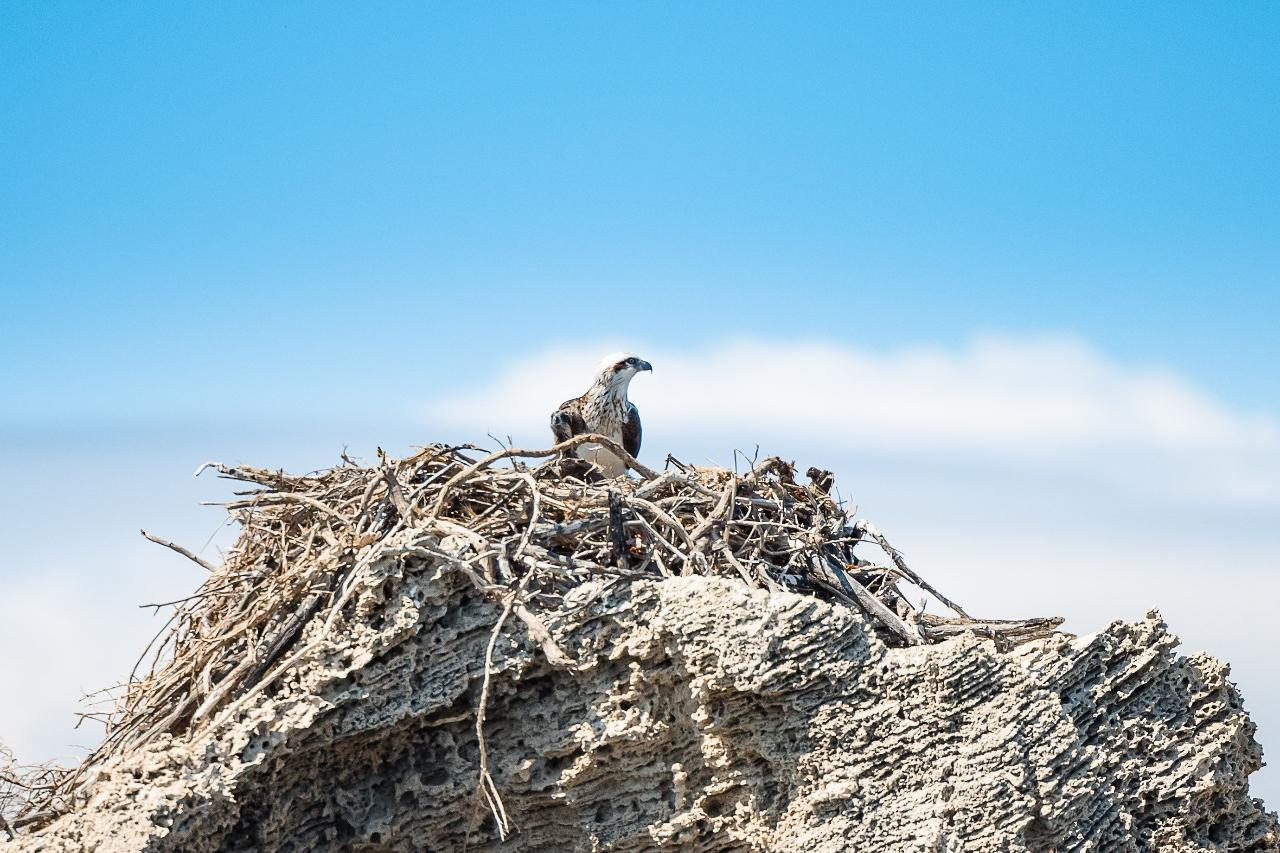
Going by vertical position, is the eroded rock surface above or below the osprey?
below

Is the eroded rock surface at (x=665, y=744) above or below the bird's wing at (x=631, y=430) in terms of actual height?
below

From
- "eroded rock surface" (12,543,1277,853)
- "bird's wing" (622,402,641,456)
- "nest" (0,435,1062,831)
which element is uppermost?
"bird's wing" (622,402,641,456)

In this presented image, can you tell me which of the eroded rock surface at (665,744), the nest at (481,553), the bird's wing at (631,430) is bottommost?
the eroded rock surface at (665,744)

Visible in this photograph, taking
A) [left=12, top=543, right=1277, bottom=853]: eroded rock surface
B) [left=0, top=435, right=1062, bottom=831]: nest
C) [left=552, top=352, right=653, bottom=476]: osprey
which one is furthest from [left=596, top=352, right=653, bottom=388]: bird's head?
[left=12, top=543, right=1277, bottom=853]: eroded rock surface

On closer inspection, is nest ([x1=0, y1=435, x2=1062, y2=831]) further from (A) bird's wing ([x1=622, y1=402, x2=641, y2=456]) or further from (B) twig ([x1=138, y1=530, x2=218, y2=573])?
(A) bird's wing ([x1=622, y1=402, x2=641, y2=456])

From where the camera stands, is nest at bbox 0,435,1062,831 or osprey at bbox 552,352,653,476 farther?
osprey at bbox 552,352,653,476

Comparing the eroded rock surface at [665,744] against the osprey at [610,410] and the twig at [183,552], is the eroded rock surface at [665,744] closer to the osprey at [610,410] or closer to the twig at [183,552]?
the twig at [183,552]

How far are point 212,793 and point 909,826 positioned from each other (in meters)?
2.63

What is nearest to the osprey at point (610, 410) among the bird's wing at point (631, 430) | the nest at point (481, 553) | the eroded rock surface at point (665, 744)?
the bird's wing at point (631, 430)

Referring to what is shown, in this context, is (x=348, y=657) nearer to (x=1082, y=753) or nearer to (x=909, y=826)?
(x=909, y=826)

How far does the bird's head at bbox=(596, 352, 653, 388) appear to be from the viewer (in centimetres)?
1002

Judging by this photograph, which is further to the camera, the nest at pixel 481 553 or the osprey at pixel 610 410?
the osprey at pixel 610 410

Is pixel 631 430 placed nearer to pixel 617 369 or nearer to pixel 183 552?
pixel 617 369

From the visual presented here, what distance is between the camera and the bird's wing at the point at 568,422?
33.3 feet
